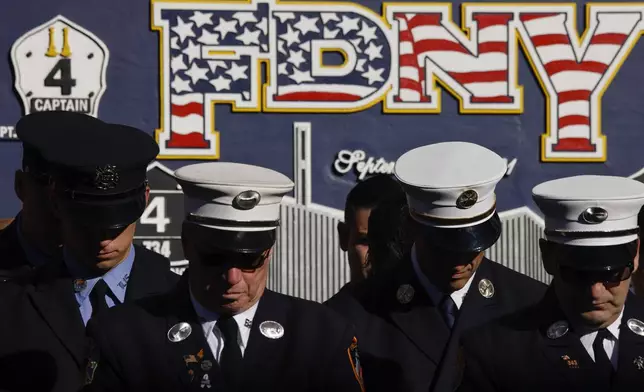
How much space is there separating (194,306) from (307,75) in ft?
9.22

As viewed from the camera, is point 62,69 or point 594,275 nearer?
point 594,275

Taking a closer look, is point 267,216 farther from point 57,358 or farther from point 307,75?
point 307,75

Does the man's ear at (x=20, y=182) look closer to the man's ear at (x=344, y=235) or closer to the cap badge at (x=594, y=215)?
the man's ear at (x=344, y=235)

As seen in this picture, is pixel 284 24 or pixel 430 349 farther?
pixel 284 24

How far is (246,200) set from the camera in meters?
3.84

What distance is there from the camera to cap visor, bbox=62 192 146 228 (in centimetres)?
429

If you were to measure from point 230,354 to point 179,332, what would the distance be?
0.57ft

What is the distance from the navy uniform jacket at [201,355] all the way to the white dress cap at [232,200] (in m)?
0.25

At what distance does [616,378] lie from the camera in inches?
152

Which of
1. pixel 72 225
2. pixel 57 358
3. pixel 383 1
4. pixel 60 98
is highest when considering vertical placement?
pixel 383 1

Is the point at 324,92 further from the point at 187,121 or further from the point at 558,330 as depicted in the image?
the point at 558,330

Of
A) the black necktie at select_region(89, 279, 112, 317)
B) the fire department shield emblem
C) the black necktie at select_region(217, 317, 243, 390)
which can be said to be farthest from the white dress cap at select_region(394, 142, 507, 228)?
the fire department shield emblem

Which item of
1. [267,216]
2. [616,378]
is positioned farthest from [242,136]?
[616,378]

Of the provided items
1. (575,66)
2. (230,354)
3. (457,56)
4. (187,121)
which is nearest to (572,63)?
(575,66)
